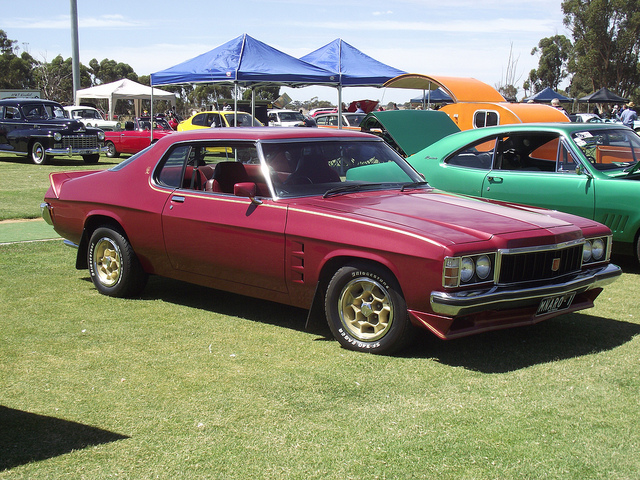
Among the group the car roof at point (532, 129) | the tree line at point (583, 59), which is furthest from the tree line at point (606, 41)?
the car roof at point (532, 129)

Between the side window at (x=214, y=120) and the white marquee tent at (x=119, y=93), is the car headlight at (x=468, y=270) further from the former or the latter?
the white marquee tent at (x=119, y=93)

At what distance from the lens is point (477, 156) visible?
8.52 metres

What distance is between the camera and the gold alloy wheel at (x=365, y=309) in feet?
15.5

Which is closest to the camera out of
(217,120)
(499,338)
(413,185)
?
(499,338)

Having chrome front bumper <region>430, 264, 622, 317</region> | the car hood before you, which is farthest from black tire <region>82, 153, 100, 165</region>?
Result: chrome front bumper <region>430, 264, 622, 317</region>

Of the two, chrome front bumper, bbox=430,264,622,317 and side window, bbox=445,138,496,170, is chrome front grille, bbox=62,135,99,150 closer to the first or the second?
side window, bbox=445,138,496,170

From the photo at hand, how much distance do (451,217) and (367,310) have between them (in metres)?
0.86

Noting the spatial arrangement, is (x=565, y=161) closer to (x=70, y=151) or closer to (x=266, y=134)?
(x=266, y=134)

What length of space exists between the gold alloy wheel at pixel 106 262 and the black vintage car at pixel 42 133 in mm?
16449

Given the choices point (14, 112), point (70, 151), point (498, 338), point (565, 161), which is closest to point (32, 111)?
point (14, 112)

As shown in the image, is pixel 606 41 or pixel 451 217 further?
pixel 606 41

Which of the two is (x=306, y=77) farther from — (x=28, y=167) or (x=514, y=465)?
(x=514, y=465)

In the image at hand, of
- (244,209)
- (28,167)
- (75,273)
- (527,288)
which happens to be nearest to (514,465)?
(527,288)

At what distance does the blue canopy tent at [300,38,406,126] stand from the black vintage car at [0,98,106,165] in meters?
7.45
